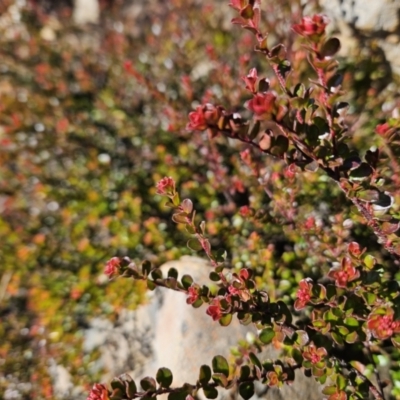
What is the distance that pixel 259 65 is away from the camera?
4.25 m

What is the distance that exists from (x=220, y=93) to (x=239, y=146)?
89 cm

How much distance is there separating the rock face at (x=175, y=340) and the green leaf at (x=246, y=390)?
46cm

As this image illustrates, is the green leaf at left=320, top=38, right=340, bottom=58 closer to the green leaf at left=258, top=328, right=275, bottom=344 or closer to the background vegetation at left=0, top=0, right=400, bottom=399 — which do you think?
the background vegetation at left=0, top=0, right=400, bottom=399

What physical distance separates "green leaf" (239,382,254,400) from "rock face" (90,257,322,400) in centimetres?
46

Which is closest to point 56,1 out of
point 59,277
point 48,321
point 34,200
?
point 34,200

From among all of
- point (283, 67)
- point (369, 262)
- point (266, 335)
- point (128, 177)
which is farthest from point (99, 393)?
point (128, 177)

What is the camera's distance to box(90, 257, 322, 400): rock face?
2293mm

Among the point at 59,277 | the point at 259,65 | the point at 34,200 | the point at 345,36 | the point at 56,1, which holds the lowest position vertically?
the point at 59,277

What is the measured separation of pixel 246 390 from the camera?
1.76 meters

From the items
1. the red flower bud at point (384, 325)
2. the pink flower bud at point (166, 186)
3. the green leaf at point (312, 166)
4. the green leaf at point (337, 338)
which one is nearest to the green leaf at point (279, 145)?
the green leaf at point (312, 166)

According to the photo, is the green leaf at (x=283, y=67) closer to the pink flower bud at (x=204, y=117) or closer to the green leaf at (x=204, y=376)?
the pink flower bud at (x=204, y=117)

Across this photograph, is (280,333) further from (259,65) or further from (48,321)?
(259,65)

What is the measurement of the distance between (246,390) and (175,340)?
2.91ft

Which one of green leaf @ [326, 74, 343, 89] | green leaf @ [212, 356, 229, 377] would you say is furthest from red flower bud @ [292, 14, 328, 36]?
green leaf @ [212, 356, 229, 377]
